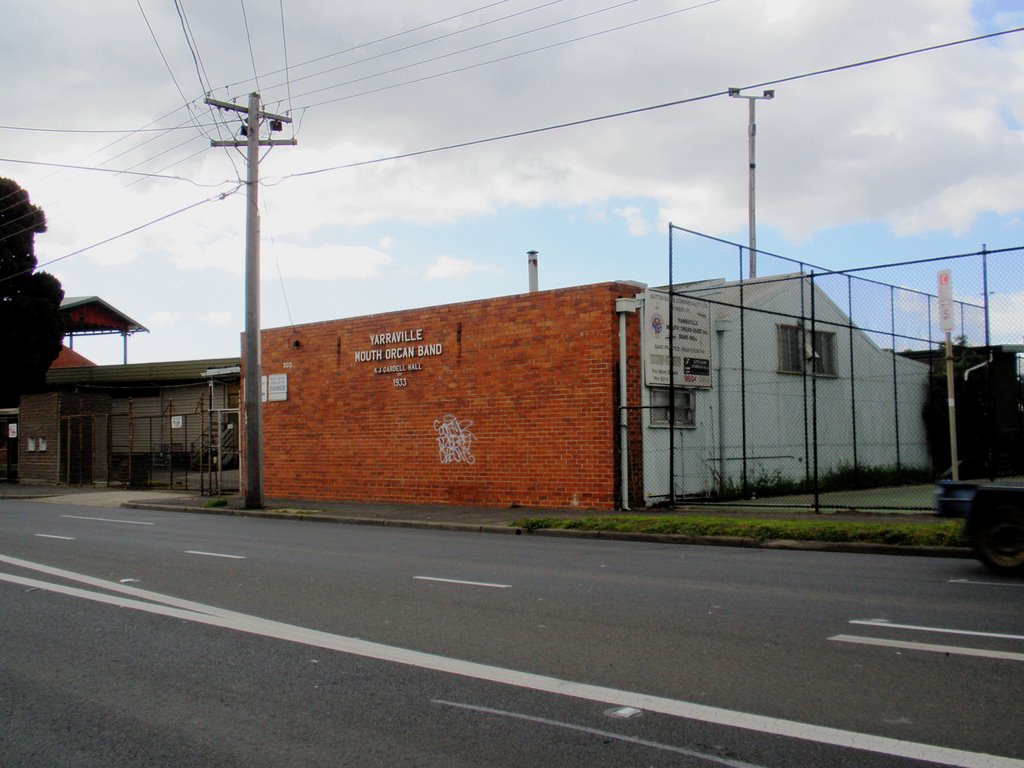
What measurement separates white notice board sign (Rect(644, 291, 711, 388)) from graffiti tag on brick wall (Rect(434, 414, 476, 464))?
4.52m

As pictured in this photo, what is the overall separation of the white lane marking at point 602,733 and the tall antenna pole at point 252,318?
1758cm

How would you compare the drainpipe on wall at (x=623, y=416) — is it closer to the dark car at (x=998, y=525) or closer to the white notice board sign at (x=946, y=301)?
the white notice board sign at (x=946, y=301)

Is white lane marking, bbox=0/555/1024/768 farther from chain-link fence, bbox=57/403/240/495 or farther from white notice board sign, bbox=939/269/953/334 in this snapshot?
chain-link fence, bbox=57/403/240/495

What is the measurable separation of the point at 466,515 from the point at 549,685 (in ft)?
43.3

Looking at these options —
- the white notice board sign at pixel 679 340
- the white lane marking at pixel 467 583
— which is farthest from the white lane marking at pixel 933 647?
the white notice board sign at pixel 679 340

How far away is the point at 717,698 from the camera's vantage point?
17.7 ft

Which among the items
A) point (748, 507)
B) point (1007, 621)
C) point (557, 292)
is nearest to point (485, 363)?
point (557, 292)

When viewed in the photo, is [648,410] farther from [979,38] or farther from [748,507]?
[979,38]

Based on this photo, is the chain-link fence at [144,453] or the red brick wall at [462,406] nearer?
the red brick wall at [462,406]

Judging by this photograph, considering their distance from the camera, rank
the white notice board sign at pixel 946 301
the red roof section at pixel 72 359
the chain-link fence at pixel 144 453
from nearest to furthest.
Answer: the white notice board sign at pixel 946 301
the chain-link fence at pixel 144 453
the red roof section at pixel 72 359

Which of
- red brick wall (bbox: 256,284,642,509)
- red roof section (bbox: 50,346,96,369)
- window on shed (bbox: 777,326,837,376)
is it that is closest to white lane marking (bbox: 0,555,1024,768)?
red brick wall (bbox: 256,284,642,509)

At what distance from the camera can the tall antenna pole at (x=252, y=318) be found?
22.1 metres

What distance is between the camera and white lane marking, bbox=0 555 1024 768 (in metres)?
4.46

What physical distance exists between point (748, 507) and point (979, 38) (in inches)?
356
